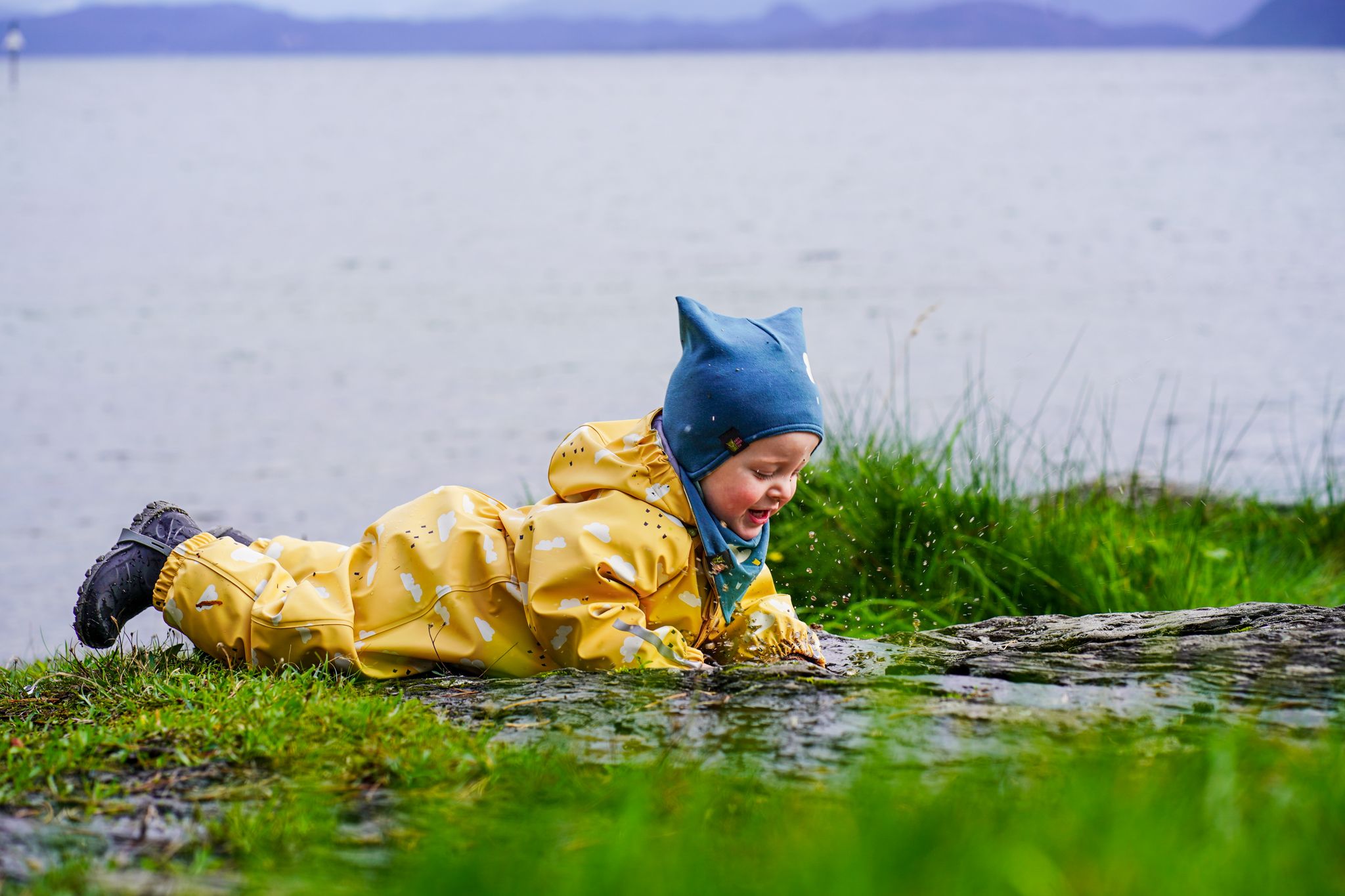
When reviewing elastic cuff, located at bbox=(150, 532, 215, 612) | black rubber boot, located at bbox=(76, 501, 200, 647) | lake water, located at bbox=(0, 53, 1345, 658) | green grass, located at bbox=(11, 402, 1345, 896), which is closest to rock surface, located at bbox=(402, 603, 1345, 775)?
green grass, located at bbox=(11, 402, 1345, 896)

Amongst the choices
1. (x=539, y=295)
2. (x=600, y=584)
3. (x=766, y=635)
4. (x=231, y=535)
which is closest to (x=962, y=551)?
(x=766, y=635)

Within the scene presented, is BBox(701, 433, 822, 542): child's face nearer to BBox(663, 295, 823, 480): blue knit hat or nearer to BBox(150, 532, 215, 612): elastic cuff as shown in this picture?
BBox(663, 295, 823, 480): blue knit hat

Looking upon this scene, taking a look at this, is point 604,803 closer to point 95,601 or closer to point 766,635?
point 766,635

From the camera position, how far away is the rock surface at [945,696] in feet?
8.32

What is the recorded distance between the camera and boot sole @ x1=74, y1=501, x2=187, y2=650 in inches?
154

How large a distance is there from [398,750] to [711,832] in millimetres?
752

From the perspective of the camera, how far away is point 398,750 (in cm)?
252

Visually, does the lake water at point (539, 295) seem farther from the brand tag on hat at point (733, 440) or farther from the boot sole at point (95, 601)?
the brand tag on hat at point (733, 440)

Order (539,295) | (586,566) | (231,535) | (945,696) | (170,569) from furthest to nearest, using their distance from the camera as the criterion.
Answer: (539,295) → (231,535) → (170,569) → (586,566) → (945,696)

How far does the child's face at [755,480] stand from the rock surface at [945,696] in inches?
21.0

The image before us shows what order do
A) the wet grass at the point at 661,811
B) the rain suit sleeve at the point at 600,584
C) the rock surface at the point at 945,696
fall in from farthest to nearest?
the rain suit sleeve at the point at 600,584, the rock surface at the point at 945,696, the wet grass at the point at 661,811

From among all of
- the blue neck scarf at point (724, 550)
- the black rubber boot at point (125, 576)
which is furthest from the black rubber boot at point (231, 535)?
the blue neck scarf at point (724, 550)

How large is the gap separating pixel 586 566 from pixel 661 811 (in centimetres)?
135

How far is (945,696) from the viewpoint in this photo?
9.20 ft
